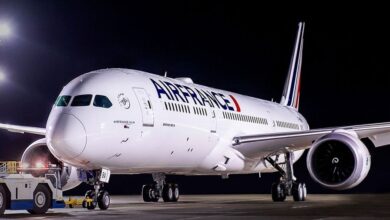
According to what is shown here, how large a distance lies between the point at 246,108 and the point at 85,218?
11.7 meters

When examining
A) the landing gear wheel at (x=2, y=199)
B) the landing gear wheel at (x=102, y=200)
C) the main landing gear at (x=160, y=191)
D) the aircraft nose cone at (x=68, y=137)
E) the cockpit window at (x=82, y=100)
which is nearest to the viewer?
the aircraft nose cone at (x=68, y=137)

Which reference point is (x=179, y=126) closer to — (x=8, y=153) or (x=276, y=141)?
(x=276, y=141)

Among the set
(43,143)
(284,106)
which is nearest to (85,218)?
(43,143)

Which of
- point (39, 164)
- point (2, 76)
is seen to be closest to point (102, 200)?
point (39, 164)

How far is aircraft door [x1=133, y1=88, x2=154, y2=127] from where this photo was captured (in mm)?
16922

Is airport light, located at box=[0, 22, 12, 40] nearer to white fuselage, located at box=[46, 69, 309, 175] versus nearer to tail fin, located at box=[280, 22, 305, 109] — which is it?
white fuselage, located at box=[46, 69, 309, 175]

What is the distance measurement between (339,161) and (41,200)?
26.9 feet

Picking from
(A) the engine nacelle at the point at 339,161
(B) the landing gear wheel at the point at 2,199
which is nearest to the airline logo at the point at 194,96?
(A) the engine nacelle at the point at 339,161

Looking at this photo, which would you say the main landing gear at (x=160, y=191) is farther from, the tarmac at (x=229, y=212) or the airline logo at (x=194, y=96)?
the tarmac at (x=229, y=212)

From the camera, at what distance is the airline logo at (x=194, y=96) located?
61.2 ft

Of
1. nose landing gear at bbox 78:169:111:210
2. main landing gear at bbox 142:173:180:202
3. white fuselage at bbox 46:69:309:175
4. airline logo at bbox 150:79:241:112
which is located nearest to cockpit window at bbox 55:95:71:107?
white fuselage at bbox 46:69:309:175

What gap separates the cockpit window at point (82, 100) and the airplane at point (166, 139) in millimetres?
25

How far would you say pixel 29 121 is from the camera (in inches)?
1623

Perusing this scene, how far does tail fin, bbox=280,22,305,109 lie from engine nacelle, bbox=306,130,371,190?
503 inches
